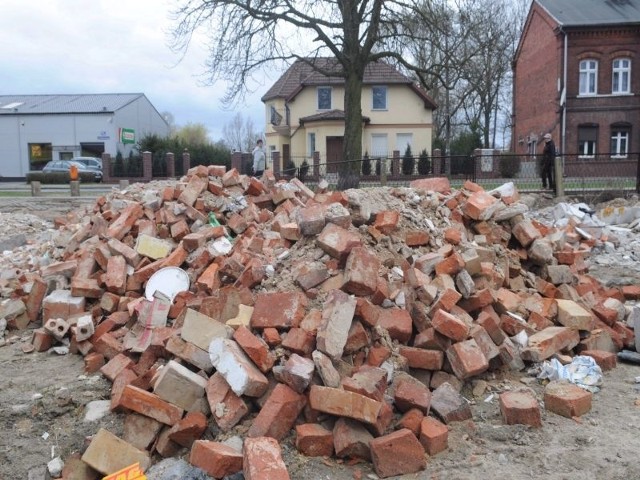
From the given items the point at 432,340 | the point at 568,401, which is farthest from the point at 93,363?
the point at 568,401

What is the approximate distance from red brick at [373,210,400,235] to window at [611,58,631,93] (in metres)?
30.1

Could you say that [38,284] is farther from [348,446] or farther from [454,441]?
[454,441]

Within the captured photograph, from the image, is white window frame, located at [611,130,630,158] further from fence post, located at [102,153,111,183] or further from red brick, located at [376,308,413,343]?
red brick, located at [376,308,413,343]

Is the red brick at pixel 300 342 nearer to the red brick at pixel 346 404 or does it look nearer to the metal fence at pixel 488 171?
the red brick at pixel 346 404

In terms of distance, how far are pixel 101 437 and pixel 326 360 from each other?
145cm

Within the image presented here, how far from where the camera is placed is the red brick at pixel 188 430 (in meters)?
3.75

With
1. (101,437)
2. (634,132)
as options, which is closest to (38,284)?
(101,437)

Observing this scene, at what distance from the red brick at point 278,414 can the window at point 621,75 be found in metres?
32.4

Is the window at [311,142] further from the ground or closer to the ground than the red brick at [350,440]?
further from the ground

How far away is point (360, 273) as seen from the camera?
4551mm

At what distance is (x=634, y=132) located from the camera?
30.9 m

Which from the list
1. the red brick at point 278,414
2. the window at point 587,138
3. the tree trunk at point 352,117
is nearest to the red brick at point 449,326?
the red brick at point 278,414

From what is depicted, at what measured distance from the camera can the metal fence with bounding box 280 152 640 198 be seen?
50.3ft

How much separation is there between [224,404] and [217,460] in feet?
1.67
